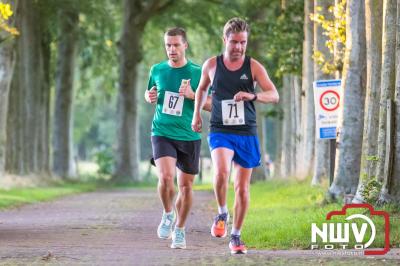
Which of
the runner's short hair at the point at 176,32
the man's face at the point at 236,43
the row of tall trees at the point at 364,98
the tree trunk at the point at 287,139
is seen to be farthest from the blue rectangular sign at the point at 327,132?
the tree trunk at the point at 287,139

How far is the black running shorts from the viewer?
42.1 ft

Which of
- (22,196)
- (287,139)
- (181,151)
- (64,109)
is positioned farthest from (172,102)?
(64,109)

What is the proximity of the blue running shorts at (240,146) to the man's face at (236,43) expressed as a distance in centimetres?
82

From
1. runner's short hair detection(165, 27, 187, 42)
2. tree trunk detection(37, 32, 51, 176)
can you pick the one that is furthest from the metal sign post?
tree trunk detection(37, 32, 51, 176)

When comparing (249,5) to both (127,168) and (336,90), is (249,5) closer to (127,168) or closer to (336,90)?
(127,168)

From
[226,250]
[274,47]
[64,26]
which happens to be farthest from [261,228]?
[64,26]

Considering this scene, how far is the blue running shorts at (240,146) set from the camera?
11.9m

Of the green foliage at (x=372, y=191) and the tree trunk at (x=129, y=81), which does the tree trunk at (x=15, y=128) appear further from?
→ the green foliage at (x=372, y=191)

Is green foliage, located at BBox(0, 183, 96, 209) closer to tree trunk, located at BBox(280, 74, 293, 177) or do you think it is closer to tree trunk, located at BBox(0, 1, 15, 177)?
tree trunk, located at BBox(0, 1, 15, 177)

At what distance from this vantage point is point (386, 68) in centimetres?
1634

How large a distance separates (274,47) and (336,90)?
12.2 meters

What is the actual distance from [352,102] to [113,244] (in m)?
6.90

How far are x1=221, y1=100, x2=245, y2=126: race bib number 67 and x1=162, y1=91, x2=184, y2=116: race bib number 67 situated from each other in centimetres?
103

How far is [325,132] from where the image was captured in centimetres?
2136
